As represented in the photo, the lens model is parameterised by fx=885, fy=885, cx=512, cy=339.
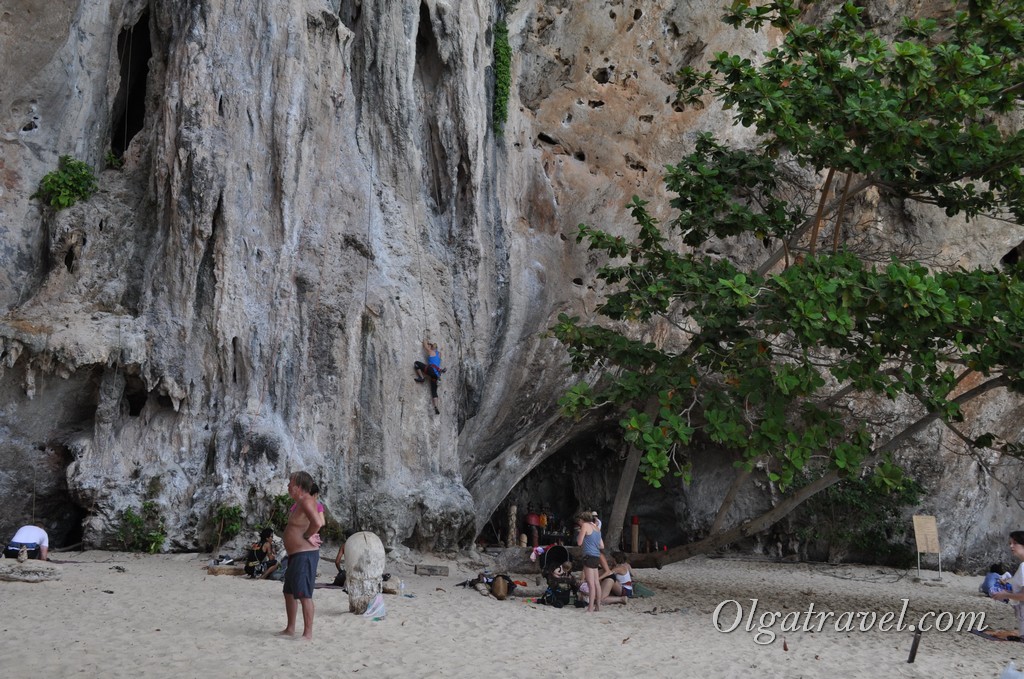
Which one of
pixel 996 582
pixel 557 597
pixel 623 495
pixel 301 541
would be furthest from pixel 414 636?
pixel 996 582

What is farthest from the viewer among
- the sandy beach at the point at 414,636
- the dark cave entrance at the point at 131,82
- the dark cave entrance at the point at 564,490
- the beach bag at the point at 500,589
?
the dark cave entrance at the point at 564,490

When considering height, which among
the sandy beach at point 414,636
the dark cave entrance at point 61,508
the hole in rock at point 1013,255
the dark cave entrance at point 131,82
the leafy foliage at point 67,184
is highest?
the dark cave entrance at point 131,82

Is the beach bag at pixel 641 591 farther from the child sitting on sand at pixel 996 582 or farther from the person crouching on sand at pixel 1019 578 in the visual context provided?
the child sitting on sand at pixel 996 582

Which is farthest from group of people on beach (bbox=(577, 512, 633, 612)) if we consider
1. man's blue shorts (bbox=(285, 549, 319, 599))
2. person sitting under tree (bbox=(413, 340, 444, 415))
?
person sitting under tree (bbox=(413, 340, 444, 415))

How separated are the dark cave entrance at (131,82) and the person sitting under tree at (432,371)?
5985mm

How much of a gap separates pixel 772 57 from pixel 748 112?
76cm

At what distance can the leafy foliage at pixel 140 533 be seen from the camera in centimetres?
1164

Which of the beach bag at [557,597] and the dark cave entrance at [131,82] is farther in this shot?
the dark cave entrance at [131,82]

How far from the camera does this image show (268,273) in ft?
42.6

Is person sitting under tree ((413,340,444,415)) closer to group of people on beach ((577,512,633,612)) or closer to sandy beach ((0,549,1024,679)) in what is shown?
sandy beach ((0,549,1024,679))

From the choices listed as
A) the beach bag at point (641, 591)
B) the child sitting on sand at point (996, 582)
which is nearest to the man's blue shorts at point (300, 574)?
the beach bag at point (641, 591)

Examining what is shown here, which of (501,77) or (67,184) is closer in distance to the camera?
(67,184)

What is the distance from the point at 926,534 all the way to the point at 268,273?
12.4 metres

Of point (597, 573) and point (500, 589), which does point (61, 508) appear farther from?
point (597, 573)
